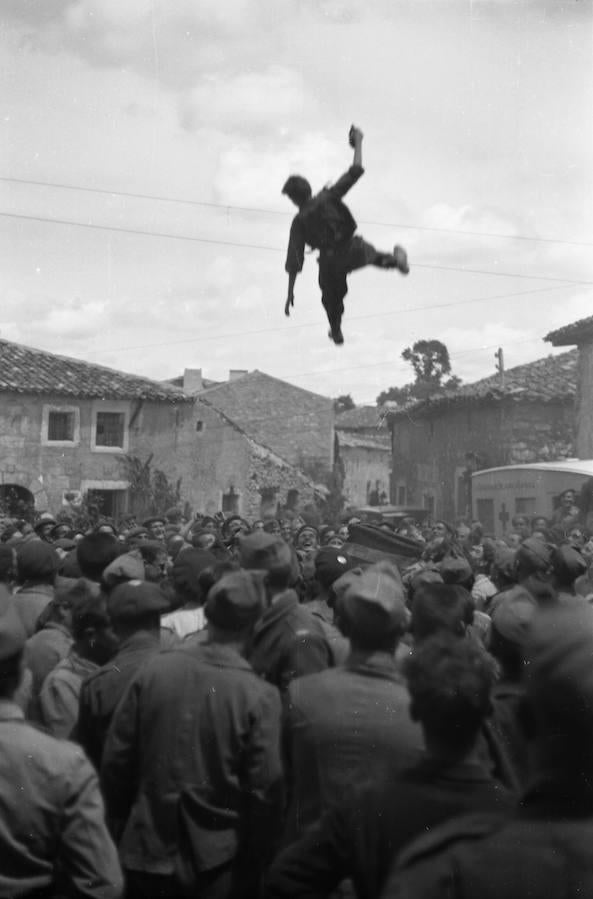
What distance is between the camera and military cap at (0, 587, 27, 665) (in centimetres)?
303

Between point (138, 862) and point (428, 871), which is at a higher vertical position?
point (428, 871)

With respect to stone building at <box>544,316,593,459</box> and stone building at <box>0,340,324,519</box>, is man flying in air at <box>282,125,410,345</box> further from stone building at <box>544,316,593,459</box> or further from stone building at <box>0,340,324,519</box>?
stone building at <box>0,340,324,519</box>

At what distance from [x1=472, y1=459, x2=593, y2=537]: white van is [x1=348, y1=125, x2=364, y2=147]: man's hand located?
486 inches

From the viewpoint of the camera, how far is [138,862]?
344 cm

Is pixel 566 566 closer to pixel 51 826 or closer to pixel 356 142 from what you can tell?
pixel 356 142

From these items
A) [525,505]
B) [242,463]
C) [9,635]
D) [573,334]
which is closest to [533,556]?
[9,635]

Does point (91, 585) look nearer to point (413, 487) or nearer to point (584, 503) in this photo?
point (584, 503)

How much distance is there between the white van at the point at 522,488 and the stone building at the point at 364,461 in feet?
52.9

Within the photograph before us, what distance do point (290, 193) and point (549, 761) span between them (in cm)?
330

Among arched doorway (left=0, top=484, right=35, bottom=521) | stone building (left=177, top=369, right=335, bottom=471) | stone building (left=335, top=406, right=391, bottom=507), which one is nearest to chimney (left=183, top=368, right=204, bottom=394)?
stone building (left=177, top=369, right=335, bottom=471)

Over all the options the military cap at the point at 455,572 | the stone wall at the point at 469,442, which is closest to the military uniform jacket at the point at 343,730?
the military cap at the point at 455,572

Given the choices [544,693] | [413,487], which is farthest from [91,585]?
[413,487]

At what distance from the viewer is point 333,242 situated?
16.3 ft

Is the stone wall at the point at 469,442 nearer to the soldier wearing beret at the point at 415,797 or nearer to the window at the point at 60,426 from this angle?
the window at the point at 60,426
